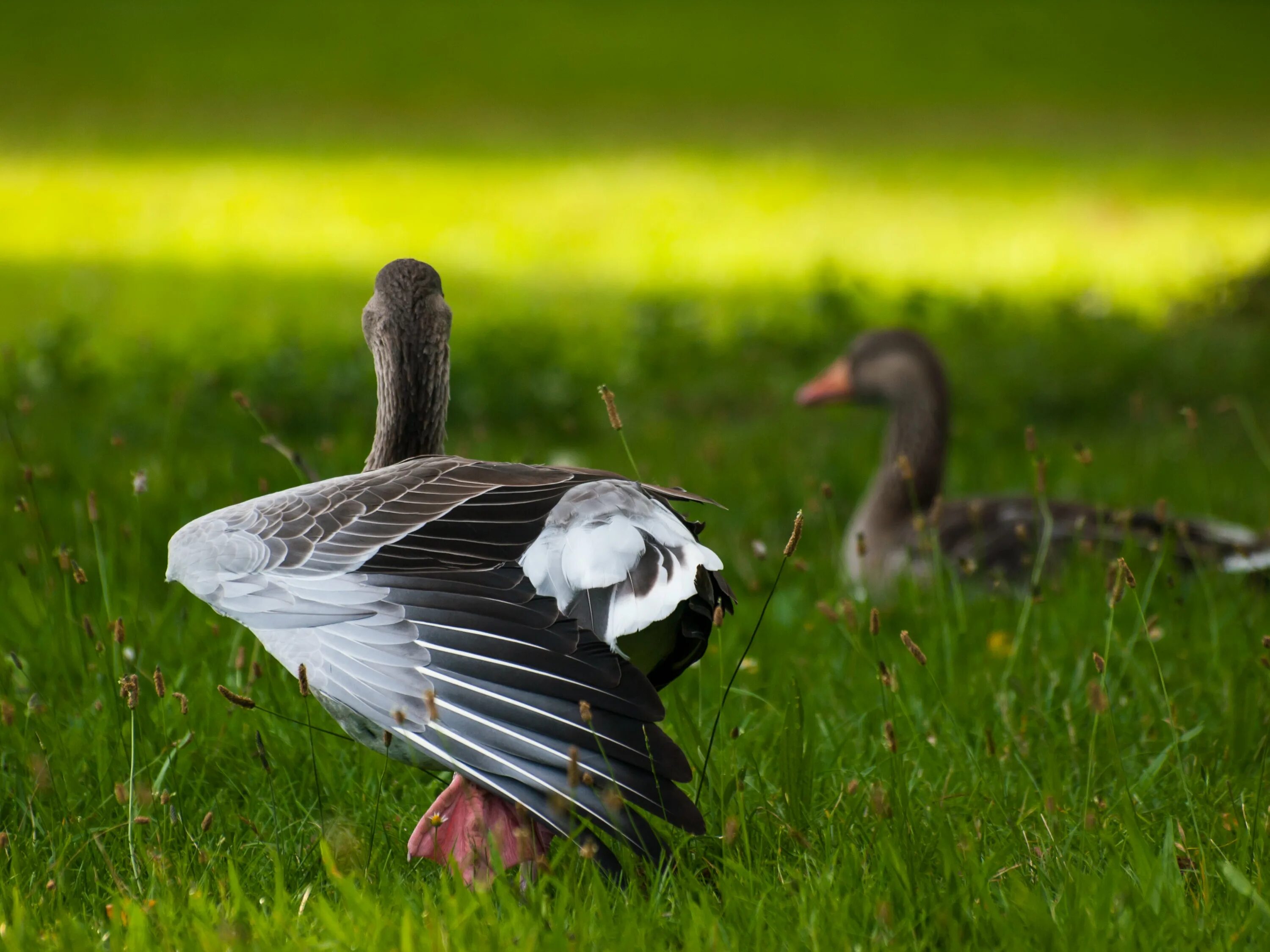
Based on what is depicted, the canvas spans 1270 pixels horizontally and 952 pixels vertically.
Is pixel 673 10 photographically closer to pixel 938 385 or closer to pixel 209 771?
pixel 938 385

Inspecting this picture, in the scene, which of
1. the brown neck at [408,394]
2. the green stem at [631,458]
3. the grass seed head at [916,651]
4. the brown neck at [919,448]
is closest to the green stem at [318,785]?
the brown neck at [408,394]

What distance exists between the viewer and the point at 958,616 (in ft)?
11.8

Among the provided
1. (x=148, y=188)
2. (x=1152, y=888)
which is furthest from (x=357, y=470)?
(x=148, y=188)

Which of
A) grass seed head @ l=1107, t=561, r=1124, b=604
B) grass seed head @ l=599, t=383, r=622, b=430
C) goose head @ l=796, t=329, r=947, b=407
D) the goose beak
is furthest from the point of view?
the goose beak

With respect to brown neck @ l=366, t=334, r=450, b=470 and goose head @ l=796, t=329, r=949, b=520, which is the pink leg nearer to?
brown neck @ l=366, t=334, r=450, b=470

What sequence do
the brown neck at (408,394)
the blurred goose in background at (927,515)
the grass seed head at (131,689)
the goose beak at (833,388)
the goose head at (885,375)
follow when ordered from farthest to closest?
the goose beak at (833,388) < the goose head at (885,375) < the blurred goose in background at (927,515) < the brown neck at (408,394) < the grass seed head at (131,689)

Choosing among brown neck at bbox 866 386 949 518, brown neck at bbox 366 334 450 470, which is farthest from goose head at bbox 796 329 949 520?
brown neck at bbox 366 334 450 470

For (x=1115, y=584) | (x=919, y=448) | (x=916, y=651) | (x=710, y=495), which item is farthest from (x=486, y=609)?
(x=919, y=448)

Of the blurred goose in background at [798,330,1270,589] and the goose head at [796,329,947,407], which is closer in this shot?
the blurred goose in background at [798,330,1270,589]

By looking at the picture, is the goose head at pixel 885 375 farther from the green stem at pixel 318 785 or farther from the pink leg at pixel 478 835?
the pink leg at pixel 478 835

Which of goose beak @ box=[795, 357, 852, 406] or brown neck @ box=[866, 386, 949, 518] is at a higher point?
goose beak @ box=[795, 357, 852, 406]

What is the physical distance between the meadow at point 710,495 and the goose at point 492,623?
0.70 feet

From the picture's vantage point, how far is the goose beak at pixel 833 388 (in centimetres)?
559

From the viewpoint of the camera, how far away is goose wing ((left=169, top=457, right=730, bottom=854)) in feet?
6.98
